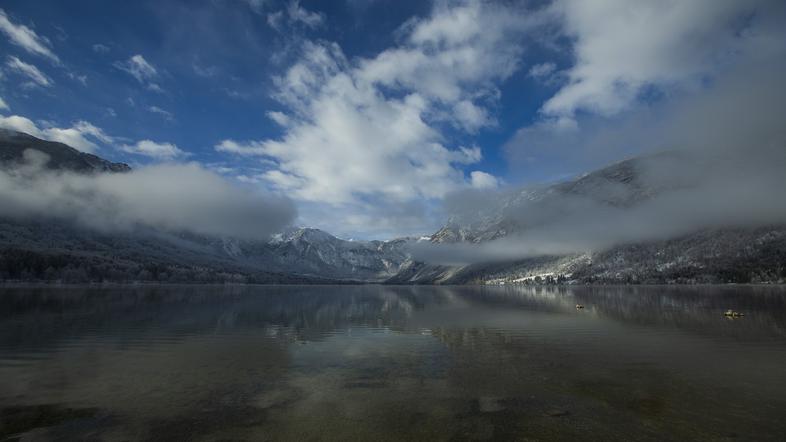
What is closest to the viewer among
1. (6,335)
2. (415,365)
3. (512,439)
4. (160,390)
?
(512,439)

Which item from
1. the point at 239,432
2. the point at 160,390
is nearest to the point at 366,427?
the point at 239,432

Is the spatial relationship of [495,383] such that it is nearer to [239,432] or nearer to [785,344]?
[239,432]

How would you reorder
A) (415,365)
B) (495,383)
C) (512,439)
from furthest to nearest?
(415,365) < (495,383) < (512,439)

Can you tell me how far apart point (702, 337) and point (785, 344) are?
29.8 feet

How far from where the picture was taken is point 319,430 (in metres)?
22.7

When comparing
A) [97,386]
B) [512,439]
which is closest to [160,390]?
[97,386]

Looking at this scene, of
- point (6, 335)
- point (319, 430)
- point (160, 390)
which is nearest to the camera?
point (319, 430)

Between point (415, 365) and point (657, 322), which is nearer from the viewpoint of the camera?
point (415, 365)

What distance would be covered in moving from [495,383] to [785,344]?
45.4 meters

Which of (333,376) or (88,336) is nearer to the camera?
(333,376)

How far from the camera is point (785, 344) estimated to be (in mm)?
51281

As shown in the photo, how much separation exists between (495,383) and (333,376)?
1429cm

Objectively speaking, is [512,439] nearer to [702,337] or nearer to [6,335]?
[702,337]

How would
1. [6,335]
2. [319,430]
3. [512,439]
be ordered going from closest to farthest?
[512,439] → [319,430] → [6,335]
